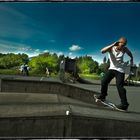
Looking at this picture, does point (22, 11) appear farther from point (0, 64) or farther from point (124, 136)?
point (124, 136)

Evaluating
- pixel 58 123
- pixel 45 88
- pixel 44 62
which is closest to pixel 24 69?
pixel 44 62

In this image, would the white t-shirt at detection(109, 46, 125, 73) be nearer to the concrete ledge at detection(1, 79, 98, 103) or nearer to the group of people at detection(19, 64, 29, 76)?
the group of people at detection(19, 64, 29, 76)

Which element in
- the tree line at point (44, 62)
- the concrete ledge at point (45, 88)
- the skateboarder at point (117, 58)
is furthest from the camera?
the concrete ledge at point (45, 88)

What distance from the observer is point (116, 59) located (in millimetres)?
5629

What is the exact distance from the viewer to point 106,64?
6125mm

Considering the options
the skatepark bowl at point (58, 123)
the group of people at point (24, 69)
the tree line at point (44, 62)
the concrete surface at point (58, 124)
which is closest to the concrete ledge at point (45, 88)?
the group of people at point (24, 69)

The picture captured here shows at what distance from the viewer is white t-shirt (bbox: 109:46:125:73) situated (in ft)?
18.4

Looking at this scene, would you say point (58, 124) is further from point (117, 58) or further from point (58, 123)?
point (117, 58)

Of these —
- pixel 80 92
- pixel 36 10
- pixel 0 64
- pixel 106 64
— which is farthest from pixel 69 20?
pixel 80 92

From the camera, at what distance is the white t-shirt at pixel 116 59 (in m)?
5.62

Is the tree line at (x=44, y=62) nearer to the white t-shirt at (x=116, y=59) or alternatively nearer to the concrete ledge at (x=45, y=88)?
the white t-shirt at (x=116, y=59)

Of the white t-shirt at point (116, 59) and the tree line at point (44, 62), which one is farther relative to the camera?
the tree line at point (44, 62)

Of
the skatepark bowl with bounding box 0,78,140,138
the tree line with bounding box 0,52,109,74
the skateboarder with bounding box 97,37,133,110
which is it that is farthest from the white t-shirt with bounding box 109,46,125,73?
the skatepark bowl with bounding box 0,78,140,138

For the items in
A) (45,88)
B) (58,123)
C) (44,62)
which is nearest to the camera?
(58,123)
